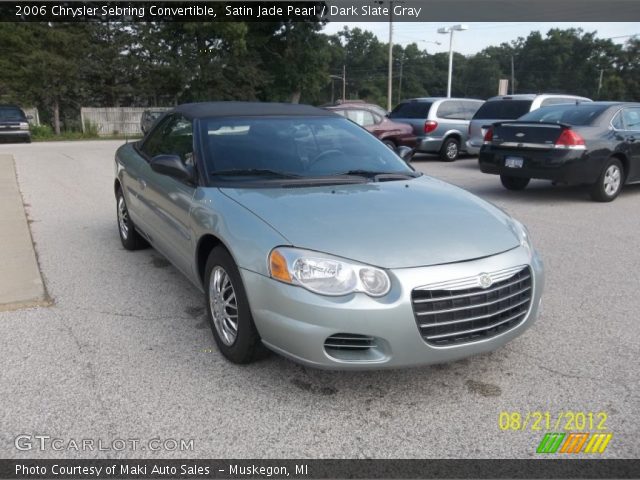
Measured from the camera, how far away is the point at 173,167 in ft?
13.0

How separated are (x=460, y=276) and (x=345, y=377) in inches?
37.1

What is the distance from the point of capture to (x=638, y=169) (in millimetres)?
9352

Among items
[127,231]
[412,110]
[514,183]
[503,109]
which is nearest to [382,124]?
[412,110]

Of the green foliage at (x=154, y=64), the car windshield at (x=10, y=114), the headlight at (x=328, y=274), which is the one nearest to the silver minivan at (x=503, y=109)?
the headlight at (x=328, y=274)

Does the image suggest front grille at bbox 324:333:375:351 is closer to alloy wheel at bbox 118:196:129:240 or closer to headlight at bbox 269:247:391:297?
headlight at bbox 269:247:391:297

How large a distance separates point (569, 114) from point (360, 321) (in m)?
7.84

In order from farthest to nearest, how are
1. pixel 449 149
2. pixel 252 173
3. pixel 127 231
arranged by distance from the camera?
1. pixel 449 149
2. pixel 127 231
3. pixel 252 173

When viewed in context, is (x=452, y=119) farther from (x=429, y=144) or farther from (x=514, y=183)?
(x=514, y=183)

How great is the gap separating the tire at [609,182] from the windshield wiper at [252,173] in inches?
263

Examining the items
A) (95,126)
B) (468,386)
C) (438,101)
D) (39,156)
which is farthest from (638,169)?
(95,126)

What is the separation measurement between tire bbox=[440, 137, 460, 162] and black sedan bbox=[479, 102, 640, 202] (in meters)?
5.46

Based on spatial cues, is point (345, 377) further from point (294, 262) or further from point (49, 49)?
point (49, 49)
